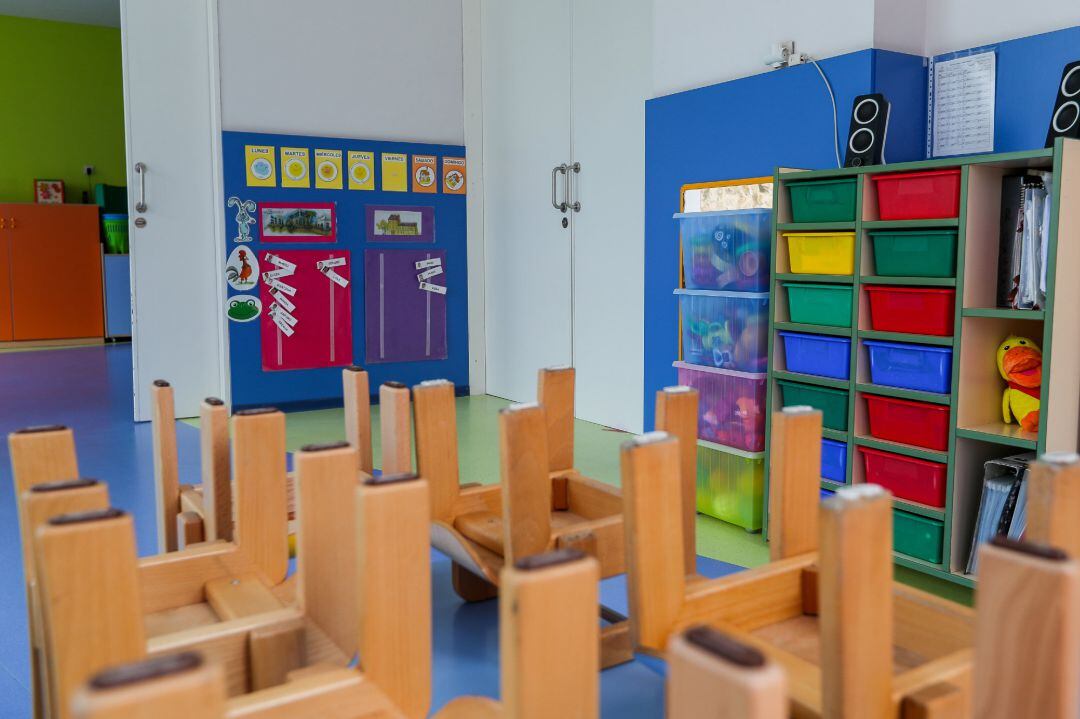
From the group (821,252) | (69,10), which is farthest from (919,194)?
(69,10)

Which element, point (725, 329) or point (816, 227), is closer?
point (816, 227)

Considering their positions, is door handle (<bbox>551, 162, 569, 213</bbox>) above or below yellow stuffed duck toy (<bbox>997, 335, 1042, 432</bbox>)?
above

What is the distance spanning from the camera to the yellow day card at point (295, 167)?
18.3ft

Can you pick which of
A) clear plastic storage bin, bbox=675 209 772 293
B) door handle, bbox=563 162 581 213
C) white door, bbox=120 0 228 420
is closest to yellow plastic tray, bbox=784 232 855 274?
clear plastic storage bin, bbox=675 209 772 293

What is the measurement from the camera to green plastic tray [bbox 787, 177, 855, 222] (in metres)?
2.81

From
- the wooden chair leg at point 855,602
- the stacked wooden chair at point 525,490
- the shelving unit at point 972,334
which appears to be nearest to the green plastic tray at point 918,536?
the shelving unit at point 972,334

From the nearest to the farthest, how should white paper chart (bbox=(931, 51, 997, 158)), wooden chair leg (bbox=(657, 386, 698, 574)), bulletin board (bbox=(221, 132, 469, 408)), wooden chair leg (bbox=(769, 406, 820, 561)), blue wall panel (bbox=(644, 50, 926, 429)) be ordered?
wooden chair leg (bbox=(769, 406, 820, 561)), wooden chair leg (bbox=(657, 386, 698, 574)), white paper chart (bbox=(931, 51, 997, 158)), blue wall panel (bbox=(644, 50, 926, 429)), bulletin board (bbox=(221, 132, 469, 408))

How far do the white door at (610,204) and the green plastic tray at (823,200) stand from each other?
5.62ft

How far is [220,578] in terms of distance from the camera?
1008 millimetres

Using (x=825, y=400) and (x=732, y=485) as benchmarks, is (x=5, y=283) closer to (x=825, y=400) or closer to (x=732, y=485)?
(x=732, y=485)

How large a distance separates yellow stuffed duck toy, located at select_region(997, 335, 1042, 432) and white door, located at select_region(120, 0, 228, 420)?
173 inches

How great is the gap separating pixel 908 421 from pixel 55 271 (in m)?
9.27

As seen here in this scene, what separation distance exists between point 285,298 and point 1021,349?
14.1 ft

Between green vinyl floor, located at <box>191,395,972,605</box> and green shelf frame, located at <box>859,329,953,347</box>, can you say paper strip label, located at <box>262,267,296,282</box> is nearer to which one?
green vinyl floor, located at <box>191,395,972,605</box>
